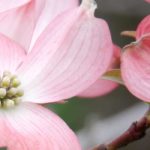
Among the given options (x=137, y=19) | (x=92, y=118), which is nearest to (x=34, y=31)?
(x=92, y=118)

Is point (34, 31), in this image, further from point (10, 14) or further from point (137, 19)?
point (137, 19)

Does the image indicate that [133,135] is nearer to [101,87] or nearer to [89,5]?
[101,87]

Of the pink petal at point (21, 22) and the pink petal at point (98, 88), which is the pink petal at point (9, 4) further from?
the pink petal at point (98, 88)

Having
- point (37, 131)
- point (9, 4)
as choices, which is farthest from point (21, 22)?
point (37, 131)

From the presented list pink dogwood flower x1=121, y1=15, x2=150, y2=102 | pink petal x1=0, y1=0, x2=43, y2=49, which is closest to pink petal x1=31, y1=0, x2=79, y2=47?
pink petal x1=0, y1=0, x2=43, y2=49

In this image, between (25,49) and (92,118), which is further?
(92,118)

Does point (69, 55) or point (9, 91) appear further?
point (9, 91)
